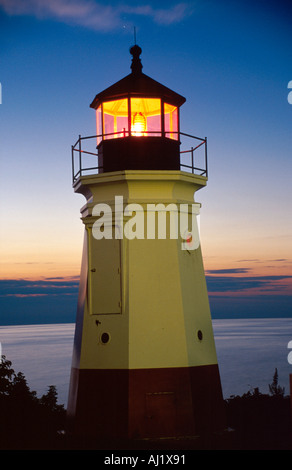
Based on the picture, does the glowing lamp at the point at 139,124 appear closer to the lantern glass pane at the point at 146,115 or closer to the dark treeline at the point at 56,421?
the lantern glass pane at the point at 146,115

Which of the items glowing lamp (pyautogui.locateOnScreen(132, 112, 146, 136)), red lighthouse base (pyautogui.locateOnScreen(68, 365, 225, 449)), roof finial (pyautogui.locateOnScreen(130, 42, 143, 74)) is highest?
roof finial (pyautogui.locateOnScreen(130, 42, 143, 74))

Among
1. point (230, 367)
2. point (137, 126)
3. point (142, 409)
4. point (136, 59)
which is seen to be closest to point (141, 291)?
point (142, 409)

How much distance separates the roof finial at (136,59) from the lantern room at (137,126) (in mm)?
25

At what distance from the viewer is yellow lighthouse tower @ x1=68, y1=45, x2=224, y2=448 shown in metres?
8.70

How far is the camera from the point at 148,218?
9.05m

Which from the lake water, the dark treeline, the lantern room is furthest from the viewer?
the lake water

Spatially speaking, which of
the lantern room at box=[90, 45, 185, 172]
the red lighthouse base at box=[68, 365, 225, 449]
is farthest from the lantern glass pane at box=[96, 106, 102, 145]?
the red lighthouse base at box=[68, 365, 225, 449]

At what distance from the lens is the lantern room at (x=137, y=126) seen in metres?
9.14

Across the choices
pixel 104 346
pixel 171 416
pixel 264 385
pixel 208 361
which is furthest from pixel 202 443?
pixel 264 385

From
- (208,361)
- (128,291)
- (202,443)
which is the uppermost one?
(128,291)

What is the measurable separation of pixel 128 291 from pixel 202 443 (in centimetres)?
217

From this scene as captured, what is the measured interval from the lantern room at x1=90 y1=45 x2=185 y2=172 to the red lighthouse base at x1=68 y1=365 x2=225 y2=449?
2.79 meters

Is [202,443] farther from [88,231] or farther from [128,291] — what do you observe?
[88,231]

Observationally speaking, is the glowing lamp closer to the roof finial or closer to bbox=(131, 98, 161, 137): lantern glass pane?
bbox=(131, 98, 161, 137): lantern glass pane
